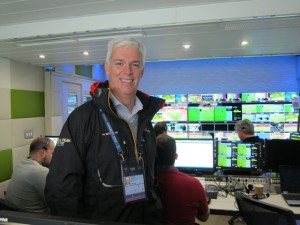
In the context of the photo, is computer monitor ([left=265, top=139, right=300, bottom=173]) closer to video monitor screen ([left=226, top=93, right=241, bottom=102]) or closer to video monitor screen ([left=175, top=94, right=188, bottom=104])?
video monitor screen ([left=226, top=93, right=241, bottom=102])

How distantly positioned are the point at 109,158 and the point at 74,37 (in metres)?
2.06

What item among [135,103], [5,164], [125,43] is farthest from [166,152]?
[5,164]

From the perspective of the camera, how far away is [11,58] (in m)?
3.85

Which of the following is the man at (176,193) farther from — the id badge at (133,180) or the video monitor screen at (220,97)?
the video monitor screen at (220,97)

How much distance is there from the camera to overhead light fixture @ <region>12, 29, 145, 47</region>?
8.73ft

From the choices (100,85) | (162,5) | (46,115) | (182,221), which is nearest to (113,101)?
(100,85)

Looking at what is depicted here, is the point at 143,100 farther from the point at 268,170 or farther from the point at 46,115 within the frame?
the point at 46,115

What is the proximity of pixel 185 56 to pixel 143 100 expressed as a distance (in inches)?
116

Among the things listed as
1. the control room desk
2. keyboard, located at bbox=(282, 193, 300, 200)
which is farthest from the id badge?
keyboard, located at bbox=(282, 193, 300, 200)

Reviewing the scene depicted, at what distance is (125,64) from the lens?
121 cm

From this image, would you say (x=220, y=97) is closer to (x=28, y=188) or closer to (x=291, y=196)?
(x=291, y=196)

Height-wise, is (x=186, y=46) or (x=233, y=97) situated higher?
(x=186, y=46)

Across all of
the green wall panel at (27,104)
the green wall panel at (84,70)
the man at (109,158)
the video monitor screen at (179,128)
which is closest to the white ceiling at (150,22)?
the green wall panel at (27,104)

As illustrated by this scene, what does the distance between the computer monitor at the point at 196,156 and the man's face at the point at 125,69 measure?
180 centimetres
